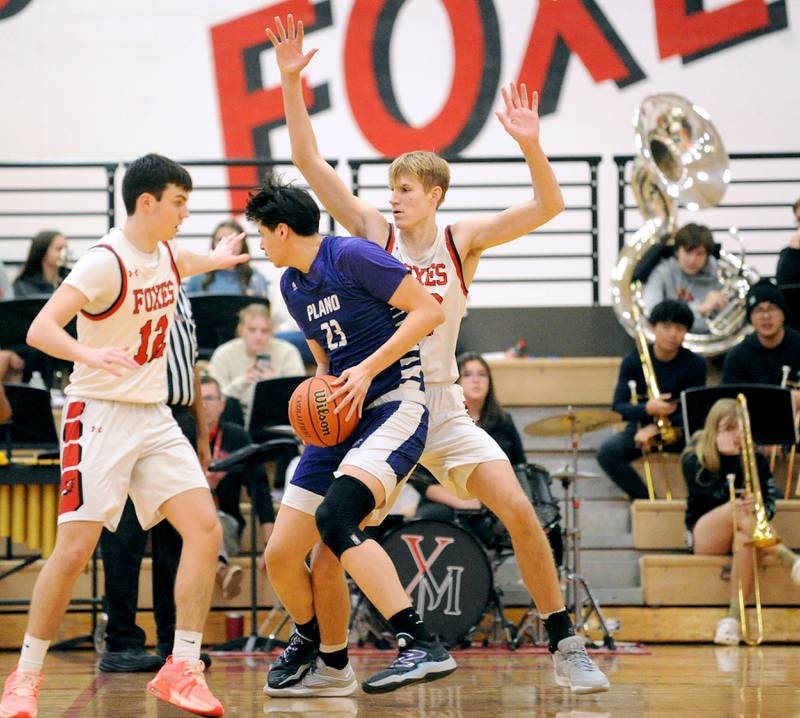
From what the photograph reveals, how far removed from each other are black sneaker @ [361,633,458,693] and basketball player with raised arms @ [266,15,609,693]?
0.53m

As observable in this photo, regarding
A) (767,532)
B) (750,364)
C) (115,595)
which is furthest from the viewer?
(750,364)

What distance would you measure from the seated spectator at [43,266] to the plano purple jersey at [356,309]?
5077 mm

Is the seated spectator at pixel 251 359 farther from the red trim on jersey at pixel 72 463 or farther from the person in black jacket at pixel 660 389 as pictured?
the red trim on jersey at pixel 72 463

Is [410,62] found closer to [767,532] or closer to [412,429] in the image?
[767,532]

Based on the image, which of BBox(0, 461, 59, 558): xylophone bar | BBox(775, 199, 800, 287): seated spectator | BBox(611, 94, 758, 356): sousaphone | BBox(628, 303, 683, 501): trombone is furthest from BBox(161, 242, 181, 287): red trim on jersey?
BBox(775, 199, 800, 287): seated spectator

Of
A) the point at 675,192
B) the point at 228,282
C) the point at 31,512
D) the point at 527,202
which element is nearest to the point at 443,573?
the point at 31,512

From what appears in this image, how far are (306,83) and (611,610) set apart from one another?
605 centimetres

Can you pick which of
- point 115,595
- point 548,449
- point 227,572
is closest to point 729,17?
point 548,449

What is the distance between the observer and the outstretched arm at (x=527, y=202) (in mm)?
4832

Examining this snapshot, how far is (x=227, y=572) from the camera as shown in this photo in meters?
7.51

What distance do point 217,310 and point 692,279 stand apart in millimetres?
3417

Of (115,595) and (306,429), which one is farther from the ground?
(306,429)

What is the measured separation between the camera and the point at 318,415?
4453 mm

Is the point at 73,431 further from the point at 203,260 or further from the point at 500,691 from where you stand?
the point at 500,691
